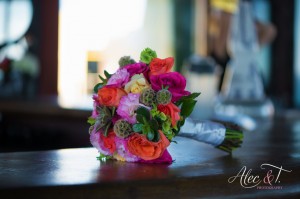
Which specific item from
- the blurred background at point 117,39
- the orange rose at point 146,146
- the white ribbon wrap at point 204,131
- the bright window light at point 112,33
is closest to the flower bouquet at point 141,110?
the orange rose at point 146,146

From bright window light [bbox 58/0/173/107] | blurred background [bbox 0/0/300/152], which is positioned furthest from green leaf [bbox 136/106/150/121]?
bright window light [bbox 58/0/173/107]

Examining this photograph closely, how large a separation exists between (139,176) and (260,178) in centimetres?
24

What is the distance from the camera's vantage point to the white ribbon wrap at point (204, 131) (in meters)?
1.35

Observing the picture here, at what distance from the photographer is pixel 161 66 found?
47.4 inches

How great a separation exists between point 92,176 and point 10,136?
317cm

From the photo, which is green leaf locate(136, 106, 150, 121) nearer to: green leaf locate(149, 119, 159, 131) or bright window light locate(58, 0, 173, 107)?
green leaf locate(149, 119, 159, 131)

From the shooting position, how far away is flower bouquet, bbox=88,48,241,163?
1.15 metres

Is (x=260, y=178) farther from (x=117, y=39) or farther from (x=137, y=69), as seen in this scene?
(x=117, y=39)

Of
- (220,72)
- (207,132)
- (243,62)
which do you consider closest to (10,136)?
(243,62)

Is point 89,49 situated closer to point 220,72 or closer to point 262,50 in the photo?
point 220,72

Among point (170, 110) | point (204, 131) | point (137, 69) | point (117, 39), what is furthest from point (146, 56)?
point (117, 39)

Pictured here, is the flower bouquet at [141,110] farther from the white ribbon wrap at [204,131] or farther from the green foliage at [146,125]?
the white ribbon wrap at [204,131]

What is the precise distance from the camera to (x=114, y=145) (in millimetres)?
1214

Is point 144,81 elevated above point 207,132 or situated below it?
above
